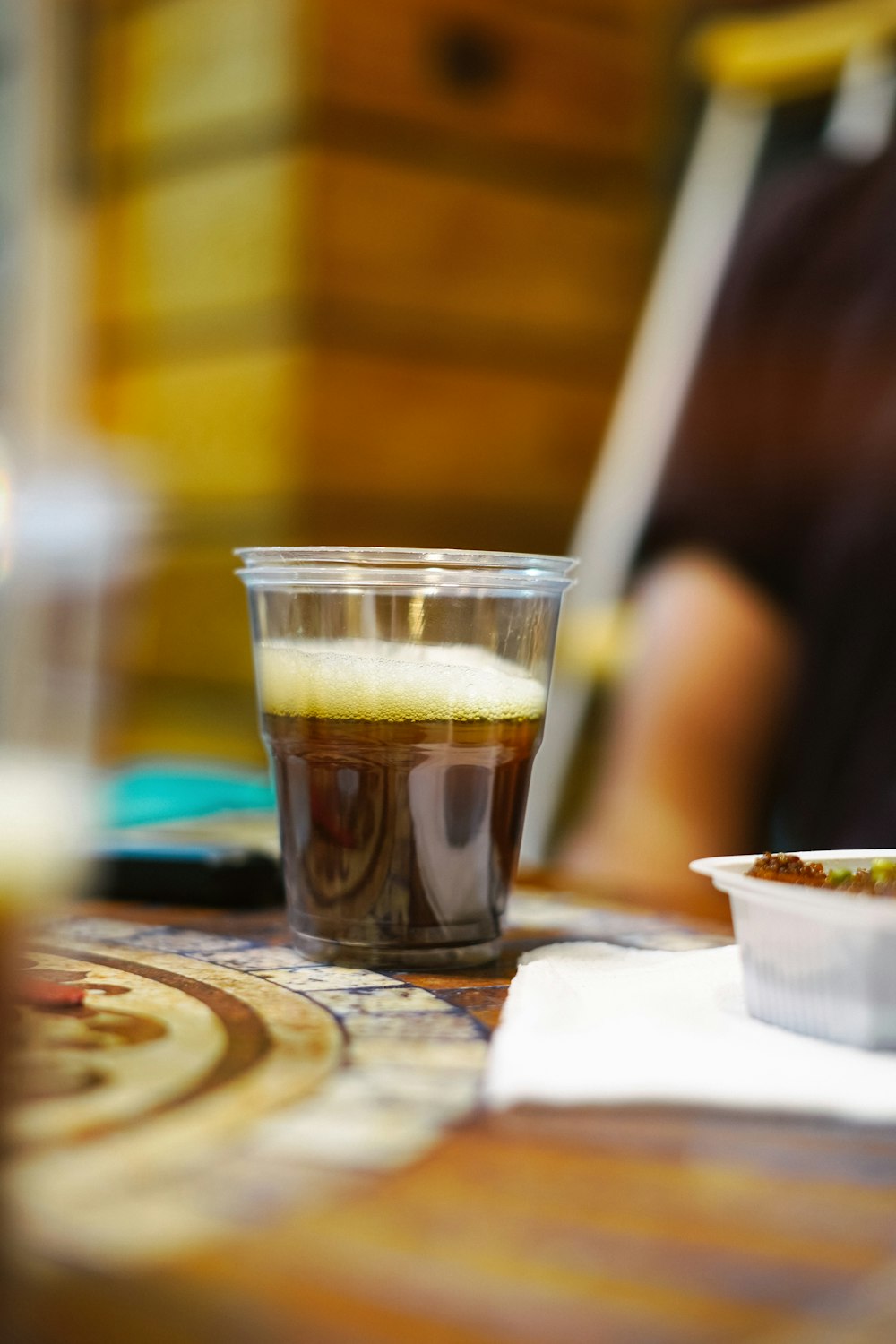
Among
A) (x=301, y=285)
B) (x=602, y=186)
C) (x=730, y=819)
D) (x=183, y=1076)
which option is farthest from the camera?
(x=602, y=186)

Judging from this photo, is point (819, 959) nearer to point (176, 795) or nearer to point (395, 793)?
point (395, 793)

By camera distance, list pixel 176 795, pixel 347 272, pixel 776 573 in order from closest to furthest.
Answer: pixel 176 795
pixel 776 573
pixel 347 272

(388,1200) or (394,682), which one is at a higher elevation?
(394,682)

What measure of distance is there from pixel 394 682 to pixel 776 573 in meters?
1.08

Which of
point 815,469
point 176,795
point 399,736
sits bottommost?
point 176,795

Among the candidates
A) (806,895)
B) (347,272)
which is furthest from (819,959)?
(347,272)

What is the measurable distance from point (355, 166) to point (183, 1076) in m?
2.26

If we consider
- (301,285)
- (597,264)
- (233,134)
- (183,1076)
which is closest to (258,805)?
(183,1076)

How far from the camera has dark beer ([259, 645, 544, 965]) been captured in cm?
68

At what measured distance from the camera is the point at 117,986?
0.61 metres

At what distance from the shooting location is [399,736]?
2.22 feet

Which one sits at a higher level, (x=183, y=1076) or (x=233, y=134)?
(x=233, y=134)

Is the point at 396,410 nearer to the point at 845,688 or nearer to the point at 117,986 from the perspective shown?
the point at 845,688

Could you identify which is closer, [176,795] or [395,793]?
[395,793]
